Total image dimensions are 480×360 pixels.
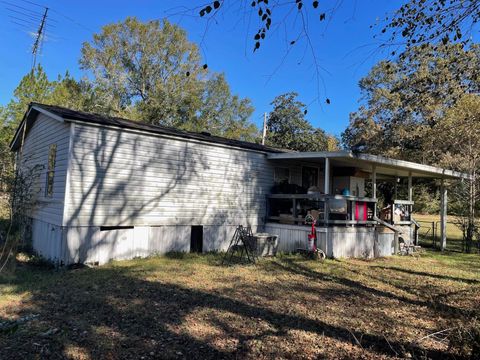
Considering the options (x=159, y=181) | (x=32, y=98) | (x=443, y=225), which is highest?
(x=32, y=98)

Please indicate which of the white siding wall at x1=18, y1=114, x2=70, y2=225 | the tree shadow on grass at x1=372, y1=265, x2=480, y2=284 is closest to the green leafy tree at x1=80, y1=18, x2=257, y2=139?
the white siding wall at x1=18, y1=114, x2=70, y2=225

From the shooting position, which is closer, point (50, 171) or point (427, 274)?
point (427, 274)

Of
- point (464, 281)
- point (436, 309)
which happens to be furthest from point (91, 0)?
point (464, 281)

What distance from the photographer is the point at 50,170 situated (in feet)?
32.7

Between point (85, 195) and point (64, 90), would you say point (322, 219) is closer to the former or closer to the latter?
point (85, 195)

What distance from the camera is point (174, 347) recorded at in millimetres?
4184

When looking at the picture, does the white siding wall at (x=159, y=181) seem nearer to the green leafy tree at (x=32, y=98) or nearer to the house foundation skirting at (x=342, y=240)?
the house foundation skirting at (x=342, y=240)

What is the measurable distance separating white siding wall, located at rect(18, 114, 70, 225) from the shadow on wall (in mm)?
433

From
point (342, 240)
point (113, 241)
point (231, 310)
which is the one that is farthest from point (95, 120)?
point (342, 240)

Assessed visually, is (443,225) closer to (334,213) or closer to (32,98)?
(334,213)

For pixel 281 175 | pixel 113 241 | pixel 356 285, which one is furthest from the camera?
pixel 281 175

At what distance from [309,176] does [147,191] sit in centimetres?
679

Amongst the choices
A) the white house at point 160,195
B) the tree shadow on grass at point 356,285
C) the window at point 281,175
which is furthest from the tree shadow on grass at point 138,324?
the window at point 281,175

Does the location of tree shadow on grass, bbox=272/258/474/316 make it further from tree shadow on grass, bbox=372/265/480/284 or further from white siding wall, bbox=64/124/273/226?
white siding wall, bbox=64/124/273/226
